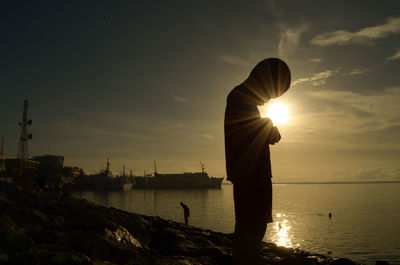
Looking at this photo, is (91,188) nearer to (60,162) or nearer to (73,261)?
(60,162)

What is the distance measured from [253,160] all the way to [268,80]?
0.64 metres

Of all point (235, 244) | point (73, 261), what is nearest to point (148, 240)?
point (73, 261)

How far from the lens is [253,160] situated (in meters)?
2.35

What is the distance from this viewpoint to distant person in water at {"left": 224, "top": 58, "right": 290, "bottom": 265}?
7.60 ft

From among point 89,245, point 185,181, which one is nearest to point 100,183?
point 185,181

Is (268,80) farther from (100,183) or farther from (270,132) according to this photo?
(100,183)

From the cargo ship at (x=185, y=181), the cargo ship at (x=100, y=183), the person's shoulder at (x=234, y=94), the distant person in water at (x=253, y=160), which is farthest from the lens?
the cargo ship at (x=185, y=181)

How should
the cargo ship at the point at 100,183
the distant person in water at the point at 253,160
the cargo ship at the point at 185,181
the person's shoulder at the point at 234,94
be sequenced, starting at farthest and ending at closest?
the cargo ship at the point at 185,181 < the cargo ship at the point at 100,183 < the person's shoulder at the point at 234,94 < the distant person in water at the point at 253,160

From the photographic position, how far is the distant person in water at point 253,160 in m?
2.32

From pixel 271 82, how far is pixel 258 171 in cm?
70

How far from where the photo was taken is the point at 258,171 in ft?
7.68

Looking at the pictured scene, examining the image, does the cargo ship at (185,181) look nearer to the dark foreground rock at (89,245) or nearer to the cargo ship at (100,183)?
the cargo ship at (100,183)

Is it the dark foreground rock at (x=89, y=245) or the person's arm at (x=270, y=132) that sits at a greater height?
the person's arm at (x=270, y=132)

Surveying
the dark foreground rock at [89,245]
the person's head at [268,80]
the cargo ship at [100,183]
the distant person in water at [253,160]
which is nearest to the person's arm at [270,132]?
the distant person in water at [253,160]
